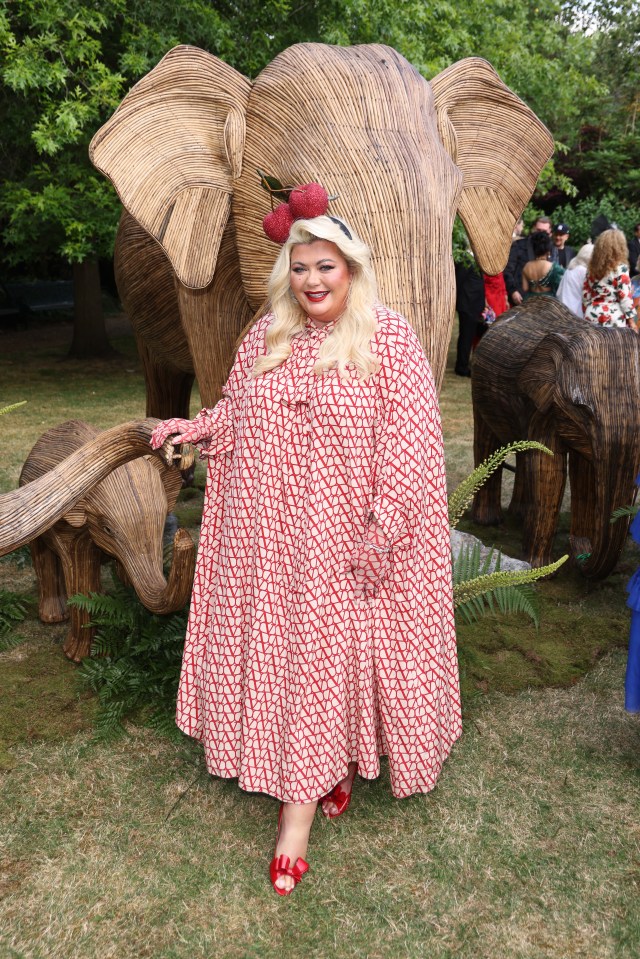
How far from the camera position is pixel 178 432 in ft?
7.51

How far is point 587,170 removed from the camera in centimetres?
1688

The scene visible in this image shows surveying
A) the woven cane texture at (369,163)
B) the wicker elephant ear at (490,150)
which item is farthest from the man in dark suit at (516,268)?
the woven cane texture at (369,163)

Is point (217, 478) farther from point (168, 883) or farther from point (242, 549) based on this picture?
point (168, 883)

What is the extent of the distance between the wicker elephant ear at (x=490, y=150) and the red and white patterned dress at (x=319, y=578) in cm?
117

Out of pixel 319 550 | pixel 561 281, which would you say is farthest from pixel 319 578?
pixel 561 281

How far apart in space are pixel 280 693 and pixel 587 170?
1689 cm

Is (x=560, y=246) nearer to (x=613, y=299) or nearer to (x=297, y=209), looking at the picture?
(x=613, y=299)

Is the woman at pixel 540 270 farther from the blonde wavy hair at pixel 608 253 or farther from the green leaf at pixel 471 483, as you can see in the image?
the green leaf at pixel 471 483

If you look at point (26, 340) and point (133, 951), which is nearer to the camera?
point (133, 951)

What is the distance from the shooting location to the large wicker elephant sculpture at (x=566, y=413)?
12.4 feet

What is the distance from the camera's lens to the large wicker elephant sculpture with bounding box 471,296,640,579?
3.78 meters

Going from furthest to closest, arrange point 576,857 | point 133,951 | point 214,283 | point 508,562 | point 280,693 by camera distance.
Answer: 1. point 508,562
2. point 214,283
3. point 576,857
4. point 280,693
5. point 133,951

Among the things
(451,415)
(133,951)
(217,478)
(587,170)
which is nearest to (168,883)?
(133,951)

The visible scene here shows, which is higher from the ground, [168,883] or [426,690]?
[426,690]
